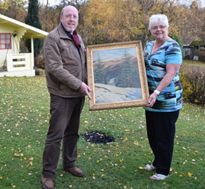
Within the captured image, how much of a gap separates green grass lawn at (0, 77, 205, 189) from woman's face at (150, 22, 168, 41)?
1.89m

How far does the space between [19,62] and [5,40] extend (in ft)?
→ 5.93

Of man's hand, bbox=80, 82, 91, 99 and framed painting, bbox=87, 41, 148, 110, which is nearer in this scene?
man's hand, bbox=80, 82, 91, 99

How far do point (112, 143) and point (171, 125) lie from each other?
2.11 meters

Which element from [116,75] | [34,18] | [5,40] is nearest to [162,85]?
[116,75]

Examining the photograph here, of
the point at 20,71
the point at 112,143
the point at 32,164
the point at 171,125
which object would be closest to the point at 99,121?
the point at 112,143

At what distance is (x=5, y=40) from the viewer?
21016 millimetres

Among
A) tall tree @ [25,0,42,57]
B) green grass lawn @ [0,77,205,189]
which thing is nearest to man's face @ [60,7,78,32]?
green grass lawn @ [0,77,205,189]

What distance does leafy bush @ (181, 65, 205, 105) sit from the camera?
46.1ft

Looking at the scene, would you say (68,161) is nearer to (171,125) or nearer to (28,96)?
(171,125)

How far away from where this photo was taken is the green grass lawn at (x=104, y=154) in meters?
4.82

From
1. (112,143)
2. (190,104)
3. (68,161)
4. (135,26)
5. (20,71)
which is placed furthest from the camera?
(135,26)

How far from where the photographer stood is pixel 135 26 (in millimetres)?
30891

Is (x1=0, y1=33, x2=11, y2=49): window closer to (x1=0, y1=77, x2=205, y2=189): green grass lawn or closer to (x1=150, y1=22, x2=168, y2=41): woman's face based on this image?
(x1=0, y1=77, x2=205, y2=189): green grass lawn

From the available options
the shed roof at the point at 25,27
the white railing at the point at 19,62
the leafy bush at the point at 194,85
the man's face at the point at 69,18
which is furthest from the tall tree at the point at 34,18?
the man's face at the point at 69,18
